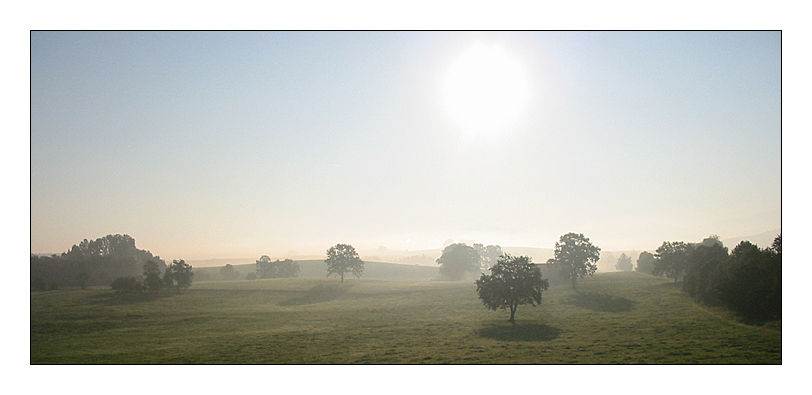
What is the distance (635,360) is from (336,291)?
61.6 m

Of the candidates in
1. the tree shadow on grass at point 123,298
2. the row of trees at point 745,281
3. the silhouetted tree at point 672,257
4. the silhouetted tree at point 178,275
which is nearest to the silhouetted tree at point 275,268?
the silhouetted tree at point 178,275

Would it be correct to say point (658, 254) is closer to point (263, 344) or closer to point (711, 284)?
point (711, 284)

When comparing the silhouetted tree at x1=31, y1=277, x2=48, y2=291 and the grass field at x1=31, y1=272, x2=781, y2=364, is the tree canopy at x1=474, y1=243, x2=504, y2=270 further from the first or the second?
the silhouetted tree at x1=31, y1=277, x2=48, y2=291

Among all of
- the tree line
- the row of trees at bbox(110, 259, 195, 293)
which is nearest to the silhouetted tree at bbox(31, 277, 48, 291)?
the tree line

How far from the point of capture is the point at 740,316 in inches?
1601

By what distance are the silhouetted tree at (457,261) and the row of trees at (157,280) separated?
2713 inches

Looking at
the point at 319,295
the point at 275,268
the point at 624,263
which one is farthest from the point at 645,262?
the point at 275,268

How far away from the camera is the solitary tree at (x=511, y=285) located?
47.5 meters

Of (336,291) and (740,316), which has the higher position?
(740,316)

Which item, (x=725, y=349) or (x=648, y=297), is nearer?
(x=725, y=349)

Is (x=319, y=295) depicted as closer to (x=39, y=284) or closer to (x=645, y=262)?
(x=39, y=284)

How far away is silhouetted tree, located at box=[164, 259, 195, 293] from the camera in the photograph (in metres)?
74.5

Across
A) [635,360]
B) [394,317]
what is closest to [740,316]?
[635,360]

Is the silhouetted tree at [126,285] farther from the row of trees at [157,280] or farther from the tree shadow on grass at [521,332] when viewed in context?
the tree shadow on grass at [521,332]
